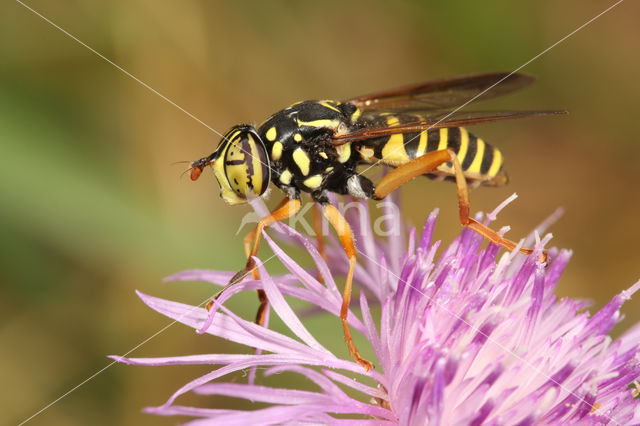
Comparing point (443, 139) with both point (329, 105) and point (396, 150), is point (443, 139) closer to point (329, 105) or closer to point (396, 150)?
point (396, 150)

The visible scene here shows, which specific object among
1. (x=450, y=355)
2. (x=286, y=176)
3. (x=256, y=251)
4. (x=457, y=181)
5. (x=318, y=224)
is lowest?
(x=450, y=355)

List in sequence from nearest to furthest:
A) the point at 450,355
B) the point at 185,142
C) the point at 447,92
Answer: the point at 450,355 < the point at 447,92 < the point at 185,142

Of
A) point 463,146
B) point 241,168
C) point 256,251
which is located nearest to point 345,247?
point 256,251

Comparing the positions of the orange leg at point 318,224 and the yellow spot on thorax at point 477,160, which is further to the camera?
the yellow spot on thorax at point 477,160

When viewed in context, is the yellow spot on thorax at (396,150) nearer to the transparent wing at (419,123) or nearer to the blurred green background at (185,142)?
the transparent wing at (419,123)

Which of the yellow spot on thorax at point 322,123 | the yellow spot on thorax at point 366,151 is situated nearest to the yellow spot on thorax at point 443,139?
the yellow spot on thorax at point 366,151

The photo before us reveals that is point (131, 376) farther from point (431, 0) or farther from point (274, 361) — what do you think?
point (431, 0)
